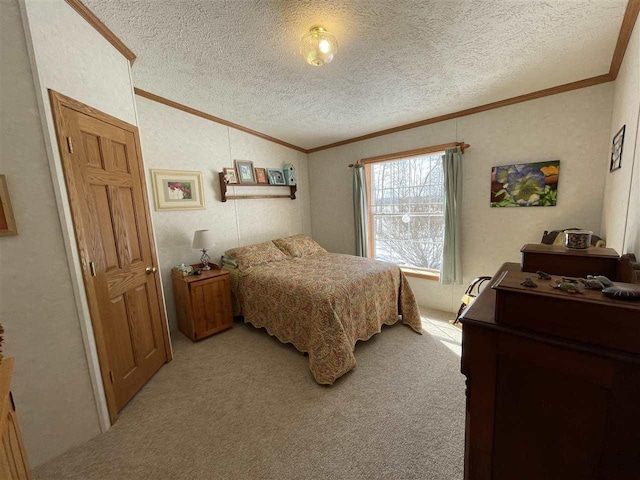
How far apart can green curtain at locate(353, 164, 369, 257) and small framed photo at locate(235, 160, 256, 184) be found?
5.01ft

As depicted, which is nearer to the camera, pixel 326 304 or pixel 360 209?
pixel 326 304

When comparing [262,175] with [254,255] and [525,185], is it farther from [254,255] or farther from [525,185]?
[525,185]

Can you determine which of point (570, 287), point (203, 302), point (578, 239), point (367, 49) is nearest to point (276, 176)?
point (203, 302)

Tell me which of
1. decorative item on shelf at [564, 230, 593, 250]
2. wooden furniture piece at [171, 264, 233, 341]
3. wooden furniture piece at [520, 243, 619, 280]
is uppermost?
decorative item on shelf at [564, 230, 593, 250]

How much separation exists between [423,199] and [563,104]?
1.55 meters

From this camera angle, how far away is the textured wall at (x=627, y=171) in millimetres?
1328

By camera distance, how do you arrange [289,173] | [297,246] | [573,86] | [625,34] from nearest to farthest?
[625,34] → [573,86] → [297,246] → [289,173]

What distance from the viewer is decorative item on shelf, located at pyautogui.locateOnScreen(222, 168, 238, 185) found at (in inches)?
134

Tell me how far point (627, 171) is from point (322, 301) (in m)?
2.12

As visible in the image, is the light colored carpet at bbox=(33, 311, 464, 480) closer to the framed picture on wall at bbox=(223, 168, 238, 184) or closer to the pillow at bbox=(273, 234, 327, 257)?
the pillow at bbox=(273, 234, 327, 257)

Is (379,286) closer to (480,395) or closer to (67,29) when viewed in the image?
(480,395)

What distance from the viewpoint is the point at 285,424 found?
1714 mm

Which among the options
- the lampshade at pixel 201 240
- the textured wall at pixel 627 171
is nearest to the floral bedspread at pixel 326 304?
the lampshade at pixel 201 240

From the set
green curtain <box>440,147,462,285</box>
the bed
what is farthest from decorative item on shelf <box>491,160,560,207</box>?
the bed
